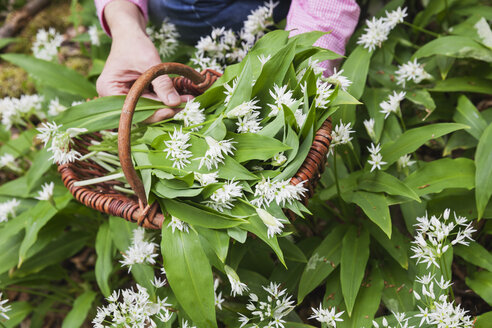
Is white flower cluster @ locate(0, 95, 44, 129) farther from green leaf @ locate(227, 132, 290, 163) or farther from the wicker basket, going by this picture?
green leaf @ locate(227, 132, 290, 163)

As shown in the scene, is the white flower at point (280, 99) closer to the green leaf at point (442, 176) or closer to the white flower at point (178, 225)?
the white flower at point (178, 225)

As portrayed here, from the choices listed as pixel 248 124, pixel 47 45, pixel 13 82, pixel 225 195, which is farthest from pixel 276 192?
pixel 13 82

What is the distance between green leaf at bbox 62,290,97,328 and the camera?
179 centimetres

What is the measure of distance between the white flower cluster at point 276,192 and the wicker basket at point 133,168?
3 cm

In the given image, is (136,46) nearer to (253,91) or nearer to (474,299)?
(253,91)

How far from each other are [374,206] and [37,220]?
1350 millimetres

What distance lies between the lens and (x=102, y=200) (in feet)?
4.69

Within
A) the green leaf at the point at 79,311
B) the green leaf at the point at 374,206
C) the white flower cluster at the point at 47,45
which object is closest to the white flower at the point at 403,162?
the green leaf at the point at 374,206

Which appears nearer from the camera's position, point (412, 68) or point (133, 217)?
point (133, 217)

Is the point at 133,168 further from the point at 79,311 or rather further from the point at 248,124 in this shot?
the point at 79,311

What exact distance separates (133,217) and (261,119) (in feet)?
1.71

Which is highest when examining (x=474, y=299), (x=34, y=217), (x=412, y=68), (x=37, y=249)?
(x=412, y=68)

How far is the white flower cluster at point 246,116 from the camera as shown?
131cm

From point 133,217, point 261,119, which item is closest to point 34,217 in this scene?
point 133,217
